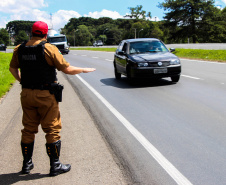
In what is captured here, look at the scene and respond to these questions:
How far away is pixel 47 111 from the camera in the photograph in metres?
3.54

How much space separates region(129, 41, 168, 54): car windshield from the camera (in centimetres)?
1141

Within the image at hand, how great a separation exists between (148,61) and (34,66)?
23.5 feet

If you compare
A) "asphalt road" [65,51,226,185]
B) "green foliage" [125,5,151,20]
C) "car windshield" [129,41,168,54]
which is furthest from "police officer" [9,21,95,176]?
"green foliage" [125,5,151,20]

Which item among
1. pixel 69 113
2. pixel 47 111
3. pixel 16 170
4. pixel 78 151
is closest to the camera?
pixel 47 111

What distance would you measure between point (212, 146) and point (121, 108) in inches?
122

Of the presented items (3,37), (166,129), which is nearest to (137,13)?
(3,37)

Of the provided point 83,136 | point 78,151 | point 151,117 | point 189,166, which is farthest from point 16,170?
point 151,117

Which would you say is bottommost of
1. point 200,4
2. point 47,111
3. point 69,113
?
point 69,113

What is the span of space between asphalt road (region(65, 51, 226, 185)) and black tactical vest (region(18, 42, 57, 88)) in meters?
1.42

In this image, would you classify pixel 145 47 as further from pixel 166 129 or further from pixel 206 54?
pixel 206 54

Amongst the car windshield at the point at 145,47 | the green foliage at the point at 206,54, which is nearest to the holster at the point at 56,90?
the car windshield at the point at 145,47

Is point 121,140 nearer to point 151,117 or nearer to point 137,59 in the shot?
point 151,117

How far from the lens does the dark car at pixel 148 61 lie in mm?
10375

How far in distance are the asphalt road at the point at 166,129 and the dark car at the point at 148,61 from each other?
686 mm
